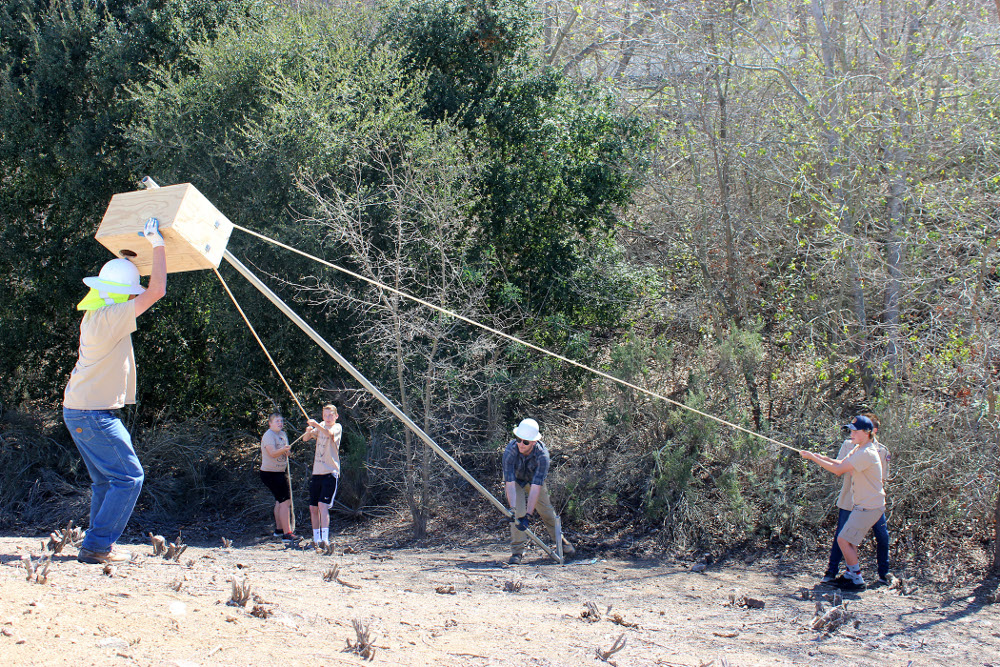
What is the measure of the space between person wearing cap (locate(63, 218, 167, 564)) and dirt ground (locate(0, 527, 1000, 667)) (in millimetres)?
615

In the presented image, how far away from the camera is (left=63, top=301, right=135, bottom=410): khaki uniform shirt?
4832 millimetres

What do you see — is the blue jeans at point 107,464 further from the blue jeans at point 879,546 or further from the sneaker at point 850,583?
the sneaker at point 850,583

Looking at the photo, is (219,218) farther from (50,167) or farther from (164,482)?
(50,167)

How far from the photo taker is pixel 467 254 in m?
11.4

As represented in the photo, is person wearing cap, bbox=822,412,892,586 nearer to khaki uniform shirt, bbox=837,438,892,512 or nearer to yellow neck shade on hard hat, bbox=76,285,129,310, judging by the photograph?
khaki uniform shirt, bbox=837,438,892,512

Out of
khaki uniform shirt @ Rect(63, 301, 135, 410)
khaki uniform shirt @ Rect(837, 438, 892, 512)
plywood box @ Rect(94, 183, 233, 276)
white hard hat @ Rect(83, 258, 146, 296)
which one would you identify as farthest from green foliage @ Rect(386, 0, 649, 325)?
khaki uniform shirt @ Rect(63, 301, 135, 410)

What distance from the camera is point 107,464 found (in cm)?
493

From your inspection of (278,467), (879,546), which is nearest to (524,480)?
A: (278,467)

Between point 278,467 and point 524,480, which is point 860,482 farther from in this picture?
point 278,467

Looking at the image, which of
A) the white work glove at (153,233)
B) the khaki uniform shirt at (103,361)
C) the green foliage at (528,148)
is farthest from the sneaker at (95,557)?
the green foliage at (528,148)

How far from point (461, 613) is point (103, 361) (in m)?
2.99

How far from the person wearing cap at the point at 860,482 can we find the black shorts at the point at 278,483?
231 inches

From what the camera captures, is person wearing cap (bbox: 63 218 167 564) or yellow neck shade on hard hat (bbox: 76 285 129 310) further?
yellow neck shade on hard hat (bbox: 76 285 129 310)

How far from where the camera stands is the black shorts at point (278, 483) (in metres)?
9.25
